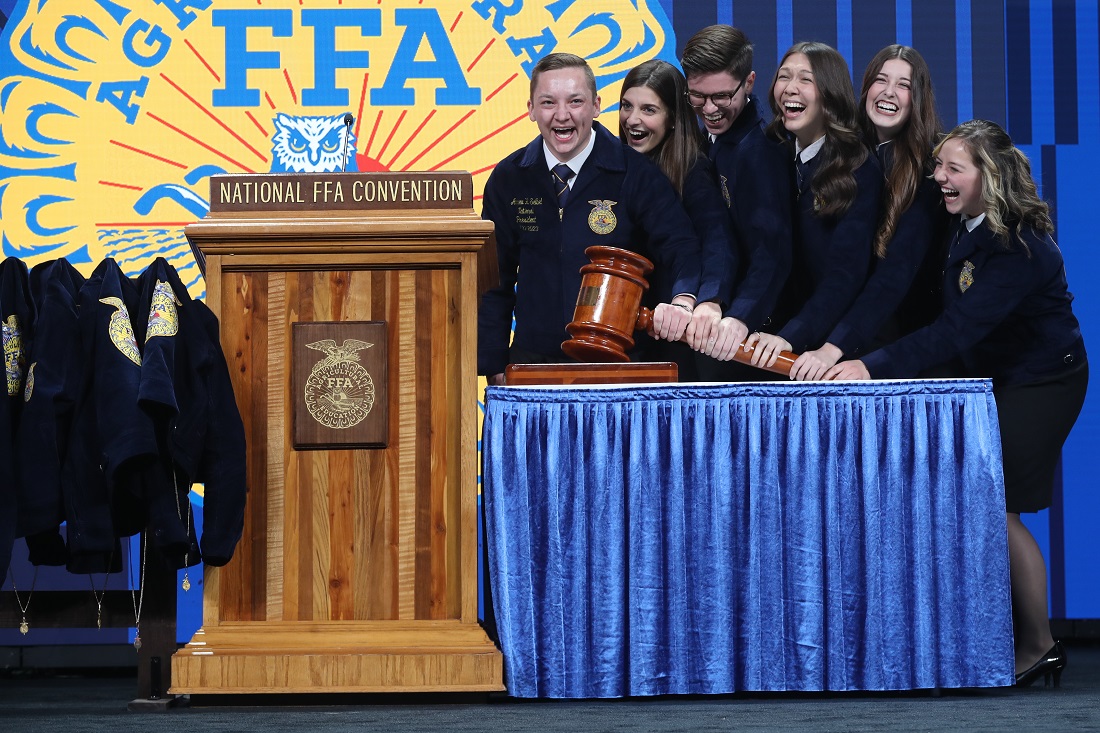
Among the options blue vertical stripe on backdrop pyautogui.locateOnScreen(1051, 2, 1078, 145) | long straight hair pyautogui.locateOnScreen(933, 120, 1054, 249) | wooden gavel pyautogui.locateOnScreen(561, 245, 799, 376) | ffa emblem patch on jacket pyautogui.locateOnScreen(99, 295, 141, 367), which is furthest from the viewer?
blue vertical stripe on backdrop pyautogui.locateOnScreen(1051, 2, 1078, 145)

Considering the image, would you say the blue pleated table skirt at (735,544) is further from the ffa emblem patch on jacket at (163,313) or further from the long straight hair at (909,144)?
the long straight hair at (909,144)

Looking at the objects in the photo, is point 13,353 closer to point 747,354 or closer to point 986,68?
point 747,354

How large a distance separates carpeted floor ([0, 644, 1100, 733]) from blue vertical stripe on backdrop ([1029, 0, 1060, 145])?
90.9 inches

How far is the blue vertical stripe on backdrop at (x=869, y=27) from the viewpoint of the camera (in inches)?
179

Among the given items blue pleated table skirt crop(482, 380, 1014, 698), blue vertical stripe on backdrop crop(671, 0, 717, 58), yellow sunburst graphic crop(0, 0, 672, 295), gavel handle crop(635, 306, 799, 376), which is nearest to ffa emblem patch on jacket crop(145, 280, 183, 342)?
blue pleated table skirt crop(482, 380, 1014, 698)

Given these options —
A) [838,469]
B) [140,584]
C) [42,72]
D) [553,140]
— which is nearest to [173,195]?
[42,72]

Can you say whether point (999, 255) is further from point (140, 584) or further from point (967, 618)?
point (140, 584)

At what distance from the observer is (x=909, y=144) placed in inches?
139

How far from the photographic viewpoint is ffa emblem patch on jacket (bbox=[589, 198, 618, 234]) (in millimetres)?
3457

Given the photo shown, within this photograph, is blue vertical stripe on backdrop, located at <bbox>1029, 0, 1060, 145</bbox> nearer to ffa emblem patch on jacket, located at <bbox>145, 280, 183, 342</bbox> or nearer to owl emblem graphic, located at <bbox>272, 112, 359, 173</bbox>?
owl emblem graphic, located at <bbox>272, 112, 359, 173</bbox>

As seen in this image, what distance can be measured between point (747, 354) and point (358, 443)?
40.4 inches

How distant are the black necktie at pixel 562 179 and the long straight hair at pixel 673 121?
28cm

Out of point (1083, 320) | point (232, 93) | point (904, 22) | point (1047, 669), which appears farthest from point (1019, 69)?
point (232, 93)

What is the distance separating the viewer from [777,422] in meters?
2.86
